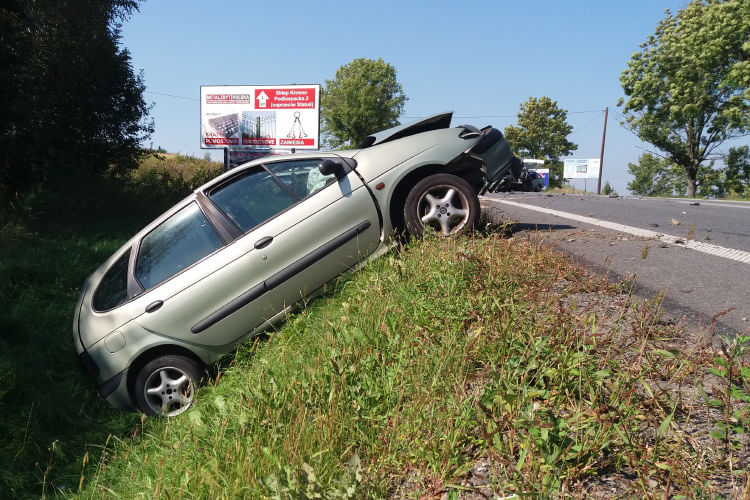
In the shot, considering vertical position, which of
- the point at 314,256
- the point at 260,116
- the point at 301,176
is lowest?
the point at 314,256

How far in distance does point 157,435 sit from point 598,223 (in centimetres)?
617

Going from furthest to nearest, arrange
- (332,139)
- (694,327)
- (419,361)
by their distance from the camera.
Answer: (332,139) < (694,327) < (419,361)

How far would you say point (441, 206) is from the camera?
4945 millimetres

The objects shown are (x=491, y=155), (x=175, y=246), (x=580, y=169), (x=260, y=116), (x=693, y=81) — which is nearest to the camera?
(x=175, y=246)

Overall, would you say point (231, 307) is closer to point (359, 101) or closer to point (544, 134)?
point (359, 101)

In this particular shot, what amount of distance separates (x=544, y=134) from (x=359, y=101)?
990 inches

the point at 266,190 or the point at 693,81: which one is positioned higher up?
the point at 693,81

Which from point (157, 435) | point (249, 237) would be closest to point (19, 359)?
point (157, 435)

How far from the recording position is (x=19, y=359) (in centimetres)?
510

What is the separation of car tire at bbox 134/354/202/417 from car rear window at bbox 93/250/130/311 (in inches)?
24.9

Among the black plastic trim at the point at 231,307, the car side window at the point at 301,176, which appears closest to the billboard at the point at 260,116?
the car side window at the point at 301,176

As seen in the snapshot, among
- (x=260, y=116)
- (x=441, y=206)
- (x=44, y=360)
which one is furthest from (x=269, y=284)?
(x=260, y=116)

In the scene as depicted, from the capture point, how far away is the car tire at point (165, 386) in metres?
4.31

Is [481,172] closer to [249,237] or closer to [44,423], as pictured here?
[249,237]
